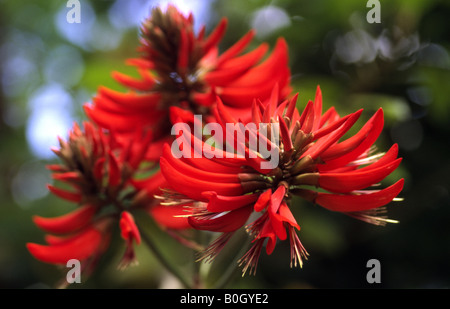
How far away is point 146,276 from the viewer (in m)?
1.54

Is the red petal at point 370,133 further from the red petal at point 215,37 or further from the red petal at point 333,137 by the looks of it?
the red petal at point 215,37

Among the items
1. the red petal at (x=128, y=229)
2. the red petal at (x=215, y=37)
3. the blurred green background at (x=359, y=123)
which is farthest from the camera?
the blurred green background at (x=359, y=123)

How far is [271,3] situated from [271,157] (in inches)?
42.5

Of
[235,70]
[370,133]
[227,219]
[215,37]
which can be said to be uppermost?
[215,37]

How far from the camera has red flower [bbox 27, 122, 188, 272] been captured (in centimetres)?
93

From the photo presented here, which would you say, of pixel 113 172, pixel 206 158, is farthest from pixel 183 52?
pixel 206 158

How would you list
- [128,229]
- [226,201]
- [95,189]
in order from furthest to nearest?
→ [95,189], [128,229], [226,201]

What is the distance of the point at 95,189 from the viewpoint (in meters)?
0.95

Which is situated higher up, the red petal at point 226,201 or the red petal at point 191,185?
the red petal at point 191,185

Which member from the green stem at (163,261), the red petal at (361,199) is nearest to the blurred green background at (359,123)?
the green stem at (163,261)

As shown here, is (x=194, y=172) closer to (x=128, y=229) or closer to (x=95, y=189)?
(x=128, y=229)

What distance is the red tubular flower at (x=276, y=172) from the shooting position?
2.12ft

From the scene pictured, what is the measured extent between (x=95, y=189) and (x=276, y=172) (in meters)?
0.45

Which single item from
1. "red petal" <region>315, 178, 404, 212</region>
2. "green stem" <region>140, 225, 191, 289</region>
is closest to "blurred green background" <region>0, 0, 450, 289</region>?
"green stem" <region>140, 225, 191, 289</region>
